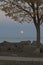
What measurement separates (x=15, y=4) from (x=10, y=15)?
1138 mm

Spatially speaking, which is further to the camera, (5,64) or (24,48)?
(24,48)

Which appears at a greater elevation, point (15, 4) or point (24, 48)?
point (15, 4)

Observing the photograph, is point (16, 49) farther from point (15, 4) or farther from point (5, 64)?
point (5, 64)

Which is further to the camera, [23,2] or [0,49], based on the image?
[0,49]

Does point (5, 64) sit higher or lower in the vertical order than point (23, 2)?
lower

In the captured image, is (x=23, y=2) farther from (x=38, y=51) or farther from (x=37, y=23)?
(x=38, y=51)

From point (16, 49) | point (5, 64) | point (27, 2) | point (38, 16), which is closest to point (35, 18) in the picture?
point (38, 16)

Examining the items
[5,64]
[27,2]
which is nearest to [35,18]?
[27,2]

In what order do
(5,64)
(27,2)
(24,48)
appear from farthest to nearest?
(24,48)
(27,2)
(5,64)

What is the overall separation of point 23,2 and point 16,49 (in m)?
4.87

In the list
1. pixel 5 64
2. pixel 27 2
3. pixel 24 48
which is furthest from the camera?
pixel 24 48

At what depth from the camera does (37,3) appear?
71.4 ft

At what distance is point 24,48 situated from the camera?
77.2 feet

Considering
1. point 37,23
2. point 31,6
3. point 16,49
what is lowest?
point 16,49
